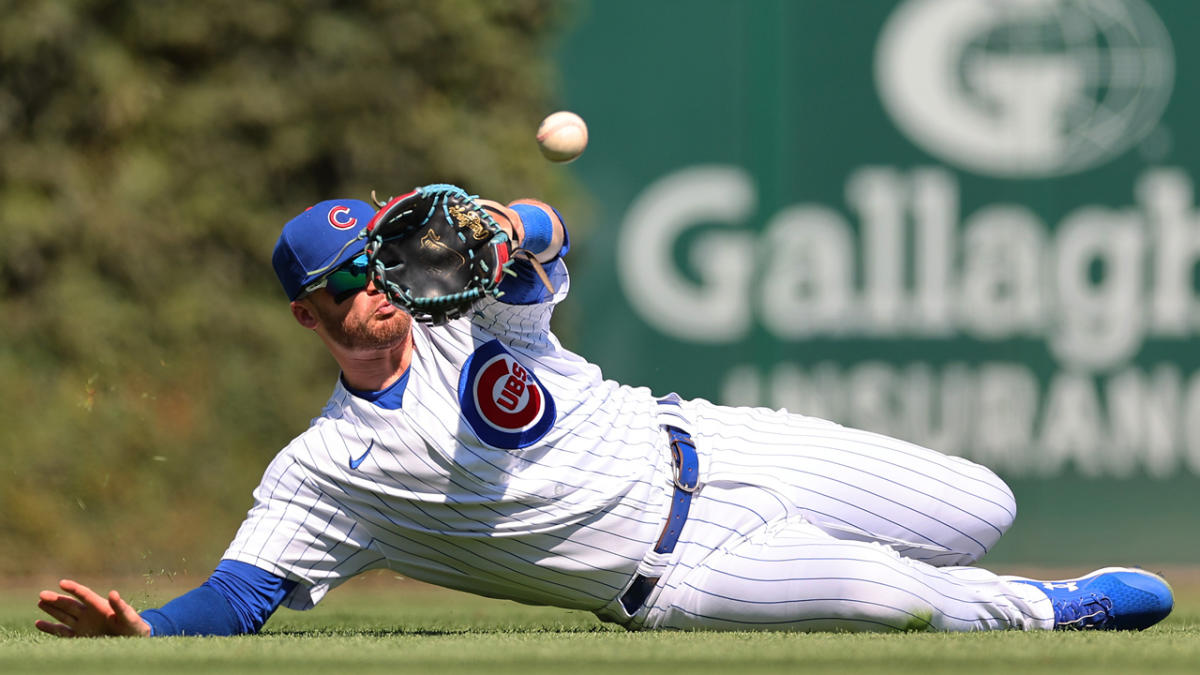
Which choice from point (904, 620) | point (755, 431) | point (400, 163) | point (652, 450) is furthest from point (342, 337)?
point (400, 163)

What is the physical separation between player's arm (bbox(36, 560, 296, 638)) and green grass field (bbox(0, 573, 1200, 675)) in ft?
0.11

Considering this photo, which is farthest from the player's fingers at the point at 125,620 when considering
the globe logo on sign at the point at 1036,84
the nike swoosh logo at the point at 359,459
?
the globe logo on sign at the point at 1036,84

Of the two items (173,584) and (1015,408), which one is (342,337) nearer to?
(173,584)

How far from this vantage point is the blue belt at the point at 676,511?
2889mm

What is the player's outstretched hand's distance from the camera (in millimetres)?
2580

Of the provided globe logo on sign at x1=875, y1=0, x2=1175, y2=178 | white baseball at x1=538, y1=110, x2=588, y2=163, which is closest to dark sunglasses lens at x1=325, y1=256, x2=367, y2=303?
white baseball at x1=538, y1=110, x2=588, y2=163

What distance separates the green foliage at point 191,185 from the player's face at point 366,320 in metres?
2.72

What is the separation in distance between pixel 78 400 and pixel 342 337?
117 inches

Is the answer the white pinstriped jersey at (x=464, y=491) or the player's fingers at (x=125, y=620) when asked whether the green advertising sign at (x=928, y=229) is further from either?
the player's fingers at (x=125, y=620)

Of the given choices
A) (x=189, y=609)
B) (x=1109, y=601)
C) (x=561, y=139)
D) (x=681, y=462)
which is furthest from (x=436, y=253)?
(x=1109, y=601)

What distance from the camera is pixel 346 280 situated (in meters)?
2.82

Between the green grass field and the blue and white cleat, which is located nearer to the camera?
the green grass field

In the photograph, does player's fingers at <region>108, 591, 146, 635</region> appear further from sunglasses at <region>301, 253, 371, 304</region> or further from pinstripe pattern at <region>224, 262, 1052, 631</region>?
sunglasses at <region>301, 253, 371, 304</region>

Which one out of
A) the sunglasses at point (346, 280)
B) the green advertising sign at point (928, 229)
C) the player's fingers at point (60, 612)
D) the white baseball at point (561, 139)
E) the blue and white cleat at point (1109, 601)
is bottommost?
the player's fingers at point (60, 612)
